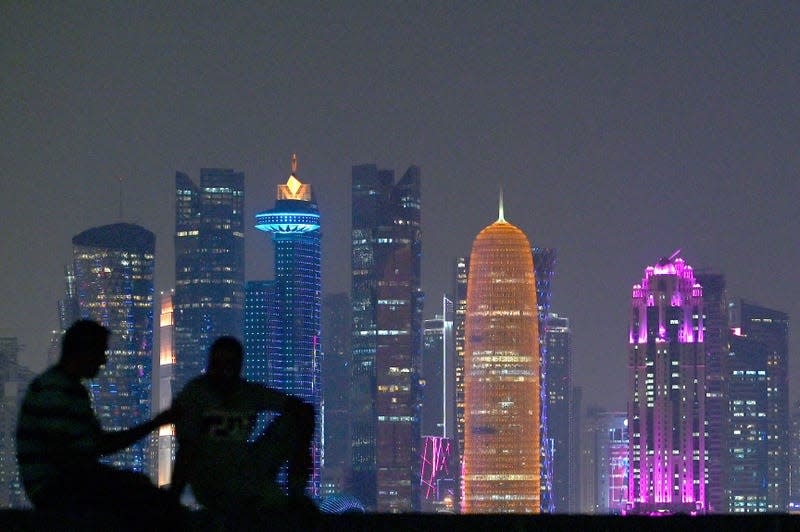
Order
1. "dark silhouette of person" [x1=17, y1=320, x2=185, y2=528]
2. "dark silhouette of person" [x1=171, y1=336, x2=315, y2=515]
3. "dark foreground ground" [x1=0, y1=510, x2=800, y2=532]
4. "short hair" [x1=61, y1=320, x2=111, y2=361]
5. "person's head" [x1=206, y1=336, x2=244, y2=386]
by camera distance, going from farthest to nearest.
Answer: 1. "person's head" [x1=206, y1=336, x2=244, y2=386]
2. "dark silhouette of person" [x1=171, y1=336, x2=315, y2=515]
3. "dark foreground ground" [x1=0, y1=510, x2=800, y2=532]
4. "short hair" [x1=61, y1=320, x2=111, y2=361]
5. "dark silhouette of person" [x1=17, y1=320, x2=185, y2=528]

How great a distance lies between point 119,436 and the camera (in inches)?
476

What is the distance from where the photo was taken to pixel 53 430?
38.8 feet

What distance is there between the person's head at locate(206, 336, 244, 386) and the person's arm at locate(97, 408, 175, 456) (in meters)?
0.40

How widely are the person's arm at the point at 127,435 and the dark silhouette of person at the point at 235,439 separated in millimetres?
96

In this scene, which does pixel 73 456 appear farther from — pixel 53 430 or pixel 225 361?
pixel 225 361

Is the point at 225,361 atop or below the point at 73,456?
atop

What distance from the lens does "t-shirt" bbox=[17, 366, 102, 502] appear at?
38.4ft

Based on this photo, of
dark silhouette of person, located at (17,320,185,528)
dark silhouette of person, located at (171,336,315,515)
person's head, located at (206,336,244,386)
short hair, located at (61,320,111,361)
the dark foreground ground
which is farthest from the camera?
person's head, located at (206,336,244,386)

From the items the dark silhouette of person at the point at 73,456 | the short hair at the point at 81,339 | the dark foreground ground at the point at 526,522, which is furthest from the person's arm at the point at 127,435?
the dark foreground ground at the point at 526,522

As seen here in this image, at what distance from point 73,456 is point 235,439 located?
3.78 feet

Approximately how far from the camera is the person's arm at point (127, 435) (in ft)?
39.4

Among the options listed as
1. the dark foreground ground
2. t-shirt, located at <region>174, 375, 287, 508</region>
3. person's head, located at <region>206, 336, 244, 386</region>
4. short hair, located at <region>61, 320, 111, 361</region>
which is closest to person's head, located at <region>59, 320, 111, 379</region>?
short hair, located at <region>61, 320, 111, 361</region>

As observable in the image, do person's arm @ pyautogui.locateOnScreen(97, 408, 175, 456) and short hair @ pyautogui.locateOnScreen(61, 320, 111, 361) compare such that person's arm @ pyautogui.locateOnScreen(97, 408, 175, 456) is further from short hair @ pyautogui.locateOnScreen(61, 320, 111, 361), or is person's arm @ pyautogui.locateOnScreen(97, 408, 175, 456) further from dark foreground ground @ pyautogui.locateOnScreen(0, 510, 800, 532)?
dark foreground ground @ pyautogui.locateOnScreen(0, 510, 800, 532)

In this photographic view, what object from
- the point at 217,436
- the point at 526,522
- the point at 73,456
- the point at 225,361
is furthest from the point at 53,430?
the point at 526,522
